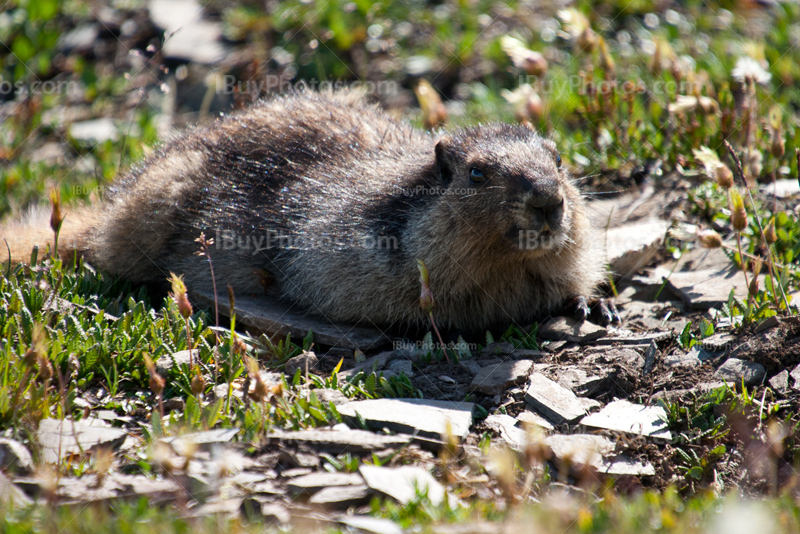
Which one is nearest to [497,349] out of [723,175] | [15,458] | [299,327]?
[299,327]

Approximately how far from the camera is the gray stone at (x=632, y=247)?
5.60 metres

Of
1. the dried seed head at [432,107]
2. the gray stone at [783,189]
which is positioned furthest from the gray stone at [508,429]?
the dried seed head at [432,107]

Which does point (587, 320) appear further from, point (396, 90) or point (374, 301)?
point (396, 90)

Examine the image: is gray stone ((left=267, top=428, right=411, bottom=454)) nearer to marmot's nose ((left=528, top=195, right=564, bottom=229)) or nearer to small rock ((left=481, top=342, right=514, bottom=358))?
small rock ((left=481, top=342, right=514, bottom=358))

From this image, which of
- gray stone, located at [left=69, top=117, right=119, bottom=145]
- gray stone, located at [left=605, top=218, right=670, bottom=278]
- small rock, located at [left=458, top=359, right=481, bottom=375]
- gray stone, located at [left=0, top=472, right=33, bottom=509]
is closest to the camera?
gray stone, located at [left=0, top=472, right=33, bottom=509]

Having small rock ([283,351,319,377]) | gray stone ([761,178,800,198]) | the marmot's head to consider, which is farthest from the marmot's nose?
gray stone ([761,178,800,198])

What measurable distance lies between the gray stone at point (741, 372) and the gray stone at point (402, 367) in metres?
1.86

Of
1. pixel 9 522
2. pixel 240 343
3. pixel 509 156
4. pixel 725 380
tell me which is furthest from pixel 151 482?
pixel 725 380

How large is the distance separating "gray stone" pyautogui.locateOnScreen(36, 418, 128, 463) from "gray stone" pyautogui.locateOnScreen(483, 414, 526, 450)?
199 cm

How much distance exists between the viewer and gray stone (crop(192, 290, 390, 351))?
5.00m

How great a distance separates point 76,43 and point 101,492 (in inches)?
324

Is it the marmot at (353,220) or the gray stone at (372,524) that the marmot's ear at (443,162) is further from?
the gray stone at (372,524)

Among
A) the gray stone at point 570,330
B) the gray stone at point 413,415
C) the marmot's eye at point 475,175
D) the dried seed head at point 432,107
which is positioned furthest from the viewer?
the dried seed head at point 432,107

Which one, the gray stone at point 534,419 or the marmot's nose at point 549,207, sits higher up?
the marmot's nose at point 549,207
